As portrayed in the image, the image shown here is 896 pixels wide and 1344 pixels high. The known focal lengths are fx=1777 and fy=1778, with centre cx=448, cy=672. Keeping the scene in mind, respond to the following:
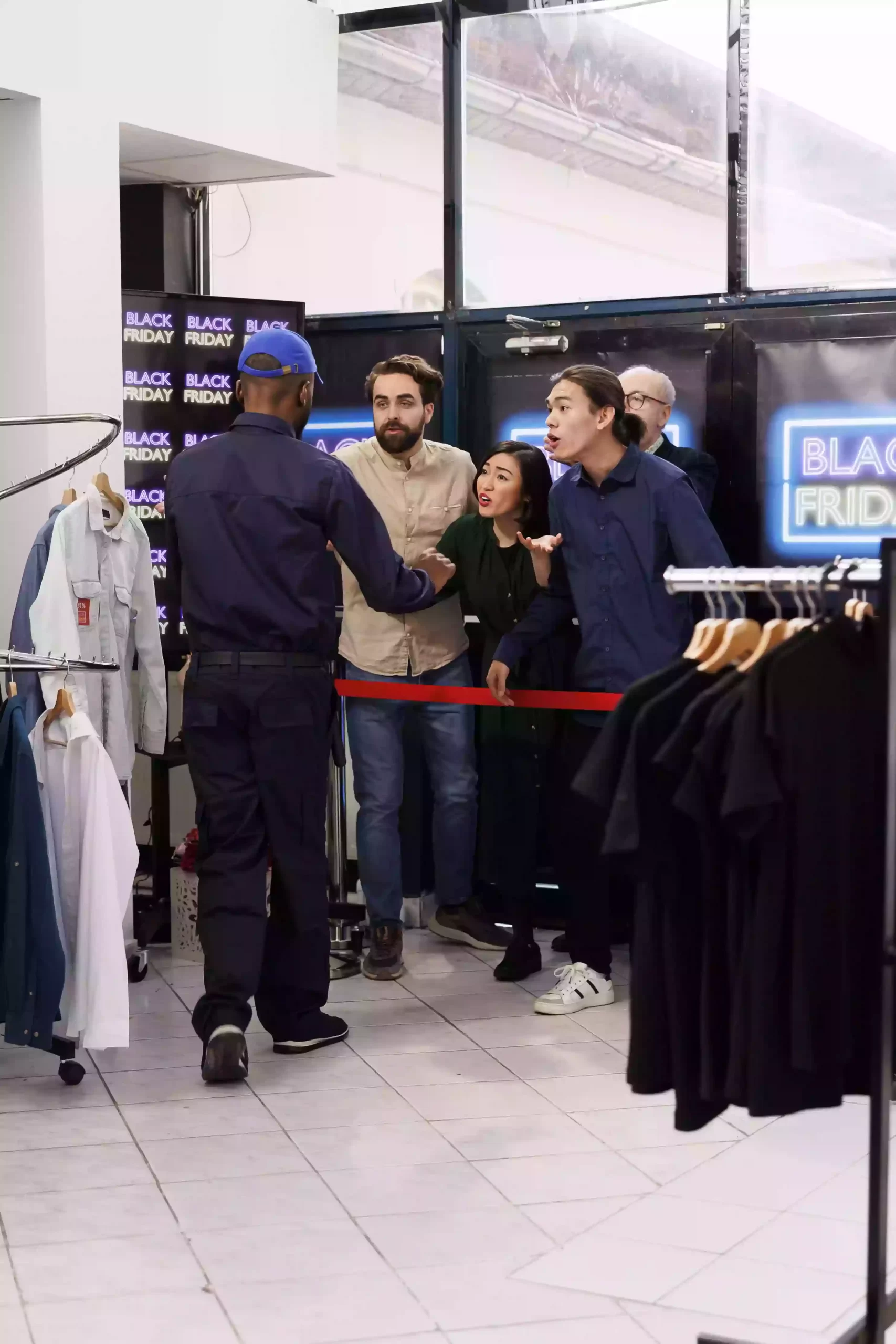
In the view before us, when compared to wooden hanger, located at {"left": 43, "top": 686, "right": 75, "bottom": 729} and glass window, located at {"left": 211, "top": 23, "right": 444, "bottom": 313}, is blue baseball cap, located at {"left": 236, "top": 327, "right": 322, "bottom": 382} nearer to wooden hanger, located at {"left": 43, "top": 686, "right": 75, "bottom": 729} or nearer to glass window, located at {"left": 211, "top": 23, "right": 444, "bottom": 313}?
wooden hanger, located at {"left": 43, "top": 686, "right": 75, "bottom": 729}

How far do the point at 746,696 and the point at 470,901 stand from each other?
138 inches

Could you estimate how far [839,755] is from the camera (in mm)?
2668

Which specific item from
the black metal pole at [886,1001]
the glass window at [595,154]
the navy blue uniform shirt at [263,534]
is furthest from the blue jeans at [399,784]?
the black metal pole at [886,1001]

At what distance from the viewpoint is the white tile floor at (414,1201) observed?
3127mm

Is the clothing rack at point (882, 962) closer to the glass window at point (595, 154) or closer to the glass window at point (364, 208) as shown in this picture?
the glass window at point (595, 154)

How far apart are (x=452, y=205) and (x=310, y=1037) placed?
3104mm

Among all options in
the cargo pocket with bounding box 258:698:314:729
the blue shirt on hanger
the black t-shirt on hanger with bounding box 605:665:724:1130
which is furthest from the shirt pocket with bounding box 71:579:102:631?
the black t-shirt on hanger with bounding box 605:665:724:1130

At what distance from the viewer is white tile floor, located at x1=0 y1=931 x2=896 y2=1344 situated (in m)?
3.13

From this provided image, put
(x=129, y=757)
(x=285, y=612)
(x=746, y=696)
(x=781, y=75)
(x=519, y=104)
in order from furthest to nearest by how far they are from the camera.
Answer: (x=519, y=104) < (x=781, y=75) < (x=129, y=757) < (x=285, y=612) < (x=746, y=696)

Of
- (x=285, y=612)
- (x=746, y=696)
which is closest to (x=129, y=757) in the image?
(x=285, y=612)

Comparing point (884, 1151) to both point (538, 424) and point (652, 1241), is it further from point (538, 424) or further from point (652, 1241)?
point (538, 424)

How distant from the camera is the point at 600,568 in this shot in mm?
5023

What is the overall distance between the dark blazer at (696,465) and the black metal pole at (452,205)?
976 mm

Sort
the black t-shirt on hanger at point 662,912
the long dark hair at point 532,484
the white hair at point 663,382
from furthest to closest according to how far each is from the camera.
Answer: the white hair at point 663,382, the long dark hair at point 532,484, the black t-shirt on hanger at point 662,912
